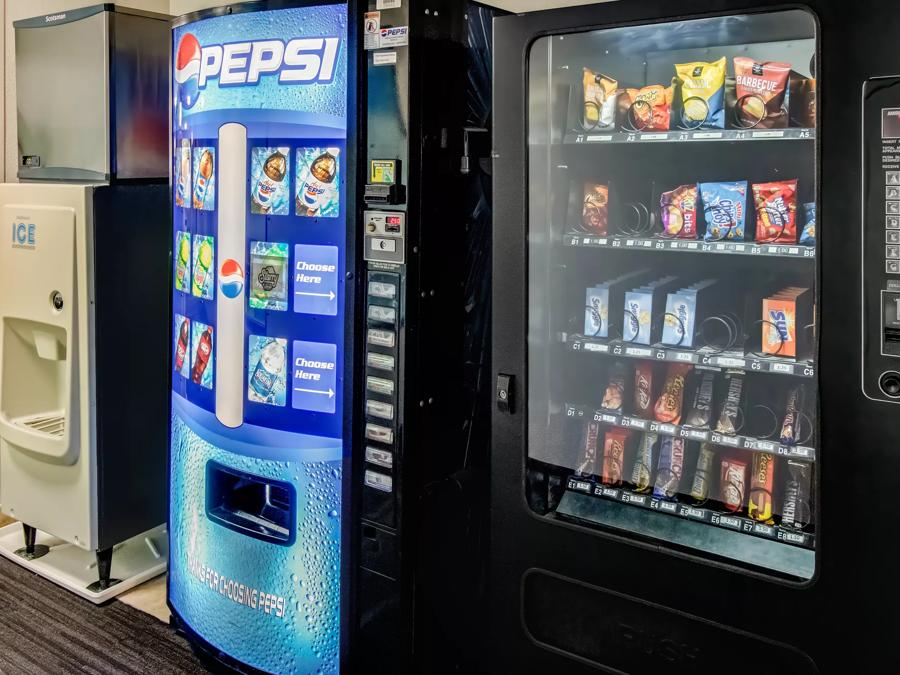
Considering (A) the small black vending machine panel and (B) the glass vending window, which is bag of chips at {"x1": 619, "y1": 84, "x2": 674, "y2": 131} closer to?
(B) the glass vending window

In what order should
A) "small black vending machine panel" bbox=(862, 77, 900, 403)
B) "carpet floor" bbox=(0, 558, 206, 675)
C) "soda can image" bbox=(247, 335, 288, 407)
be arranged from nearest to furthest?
1. "small black vending machine panel" bbox=(862, 77, 900, 403)
2. "soda can image" bbox=(247, 335, 288, 407)
3. "carpet floor" bbox=(0, 558, 206, 675)

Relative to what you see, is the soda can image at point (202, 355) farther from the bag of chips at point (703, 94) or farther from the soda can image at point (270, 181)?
the bag of chips at point (703, 94)

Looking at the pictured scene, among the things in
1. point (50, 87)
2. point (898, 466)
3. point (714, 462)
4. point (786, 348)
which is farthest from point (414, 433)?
point (50, 87)

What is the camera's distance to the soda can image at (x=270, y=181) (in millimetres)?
2025

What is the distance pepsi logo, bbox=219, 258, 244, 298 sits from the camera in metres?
2.12

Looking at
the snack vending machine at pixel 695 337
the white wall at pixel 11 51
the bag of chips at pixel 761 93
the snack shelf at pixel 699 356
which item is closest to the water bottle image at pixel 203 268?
the snack vending machine at pixel 695 337

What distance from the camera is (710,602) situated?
163 centimetres

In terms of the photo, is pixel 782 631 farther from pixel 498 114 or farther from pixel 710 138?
pixel 498 114

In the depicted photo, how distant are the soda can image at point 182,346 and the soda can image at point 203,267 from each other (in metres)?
0.11

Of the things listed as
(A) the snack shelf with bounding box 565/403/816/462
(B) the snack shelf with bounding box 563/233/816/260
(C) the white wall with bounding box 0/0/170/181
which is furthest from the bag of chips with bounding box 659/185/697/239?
(C) the white wall with bounding box 0/0/170/181

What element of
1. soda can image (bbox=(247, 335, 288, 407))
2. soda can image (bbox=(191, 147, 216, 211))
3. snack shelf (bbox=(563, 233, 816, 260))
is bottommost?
soda can image (bbox=(247, 335, 288, 407))

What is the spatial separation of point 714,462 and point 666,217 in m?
0.54

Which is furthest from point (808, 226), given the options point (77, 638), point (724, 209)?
point (77, 638)

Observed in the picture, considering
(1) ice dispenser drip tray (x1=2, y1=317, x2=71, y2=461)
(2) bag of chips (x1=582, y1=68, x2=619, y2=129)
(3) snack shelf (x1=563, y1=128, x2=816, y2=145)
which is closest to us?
(3) snack shelf (x1=563, y1=128, x2=816, y2=145)
